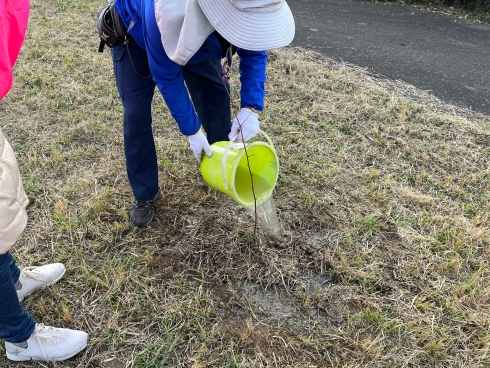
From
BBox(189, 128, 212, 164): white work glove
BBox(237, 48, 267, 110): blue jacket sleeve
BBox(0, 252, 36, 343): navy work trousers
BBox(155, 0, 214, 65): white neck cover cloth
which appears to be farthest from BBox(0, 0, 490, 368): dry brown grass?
BBox(155, 0, 214, 65): white neck cover cloth

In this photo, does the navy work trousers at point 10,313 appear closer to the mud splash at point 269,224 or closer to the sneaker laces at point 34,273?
the sneaker laces at point 34,273

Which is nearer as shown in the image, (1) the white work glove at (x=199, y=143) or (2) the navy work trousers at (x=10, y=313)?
(2) the navy work trousers at (x=10, y=313)

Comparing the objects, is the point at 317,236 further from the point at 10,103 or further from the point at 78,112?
the point at 10,103

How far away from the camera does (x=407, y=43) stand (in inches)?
212

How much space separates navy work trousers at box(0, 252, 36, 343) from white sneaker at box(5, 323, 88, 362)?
2.8 inches

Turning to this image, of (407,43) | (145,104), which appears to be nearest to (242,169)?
(145,104)

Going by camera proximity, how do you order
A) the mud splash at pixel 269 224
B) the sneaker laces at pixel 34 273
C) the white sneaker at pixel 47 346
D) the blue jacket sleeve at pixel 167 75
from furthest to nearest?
the mud splash at pixel 269 224
the sneaker laces at pixel 34 273
the white sneaker at pixel 47 346
the blue jacket sleeve at pixel 167 75

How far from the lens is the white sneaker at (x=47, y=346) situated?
1.78 m

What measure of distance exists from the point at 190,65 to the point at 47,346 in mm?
1466

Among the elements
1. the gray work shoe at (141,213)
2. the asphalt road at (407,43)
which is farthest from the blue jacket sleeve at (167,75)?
the asphalt road at (407,43)

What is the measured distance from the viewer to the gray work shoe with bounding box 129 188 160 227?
8.01ft

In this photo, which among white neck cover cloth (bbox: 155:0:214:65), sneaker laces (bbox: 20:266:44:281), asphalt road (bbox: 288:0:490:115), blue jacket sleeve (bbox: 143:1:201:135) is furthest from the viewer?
asphalt road (bbox: 288:0:490:115)

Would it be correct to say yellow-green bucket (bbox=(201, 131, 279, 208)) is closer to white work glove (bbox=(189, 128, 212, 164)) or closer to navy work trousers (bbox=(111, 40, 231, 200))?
white work glove (bbox=(189, 128, 212, 164))

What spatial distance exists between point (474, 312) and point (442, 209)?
782 millimetres
